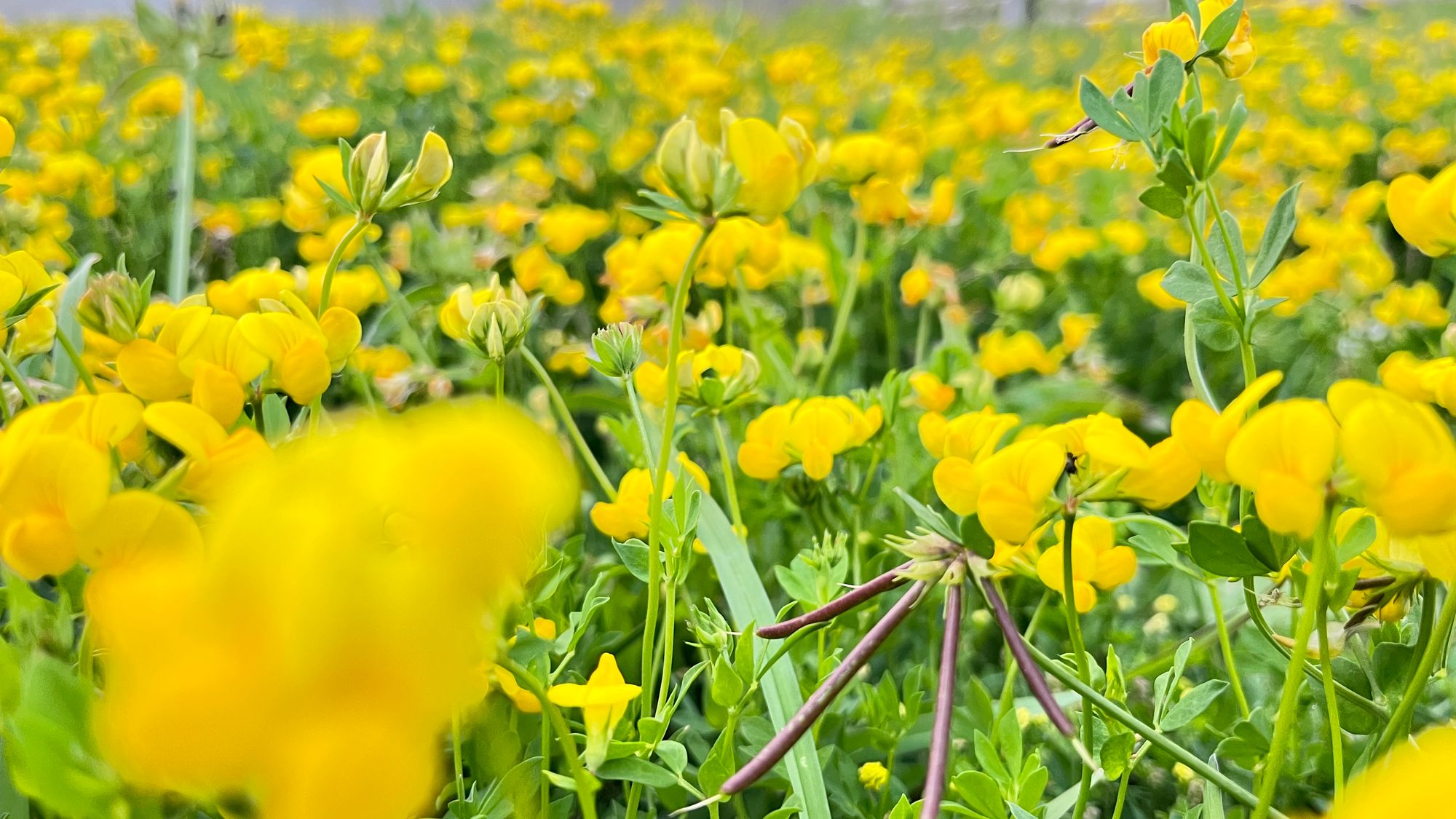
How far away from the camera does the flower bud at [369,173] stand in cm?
55

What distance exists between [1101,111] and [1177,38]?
0.31ft

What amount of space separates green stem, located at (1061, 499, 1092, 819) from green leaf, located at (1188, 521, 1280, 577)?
42 mm

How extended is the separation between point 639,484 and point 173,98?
1884 millimetres

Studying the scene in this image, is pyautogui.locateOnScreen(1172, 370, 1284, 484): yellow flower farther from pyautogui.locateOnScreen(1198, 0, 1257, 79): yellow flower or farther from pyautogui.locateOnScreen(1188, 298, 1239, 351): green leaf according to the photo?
pyautogui.locateOnScreen(1198, 0, 1257, 79): yellow flower

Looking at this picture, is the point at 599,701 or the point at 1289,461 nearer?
the point at 1289,461

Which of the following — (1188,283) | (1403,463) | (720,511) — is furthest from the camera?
(720,511)

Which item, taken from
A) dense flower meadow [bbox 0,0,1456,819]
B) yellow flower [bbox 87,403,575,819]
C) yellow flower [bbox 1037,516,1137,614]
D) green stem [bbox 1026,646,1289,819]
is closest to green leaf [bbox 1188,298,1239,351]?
dense flower meadow [bbox 0,0,1456,819]

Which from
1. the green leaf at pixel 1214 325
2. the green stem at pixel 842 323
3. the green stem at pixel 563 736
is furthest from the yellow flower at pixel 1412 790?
the green stem at pixel 842 323

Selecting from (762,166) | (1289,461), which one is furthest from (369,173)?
(1289,461)

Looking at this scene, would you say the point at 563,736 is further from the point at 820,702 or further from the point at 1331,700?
the point at 1331,700

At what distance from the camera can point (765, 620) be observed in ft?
1.82

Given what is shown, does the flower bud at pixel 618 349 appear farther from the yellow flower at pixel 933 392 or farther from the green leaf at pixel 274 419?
the yellow flower at pixel 933 392

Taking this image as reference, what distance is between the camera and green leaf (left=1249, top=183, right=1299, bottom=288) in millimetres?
466

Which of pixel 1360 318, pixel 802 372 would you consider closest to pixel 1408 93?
pixel 1360 318
